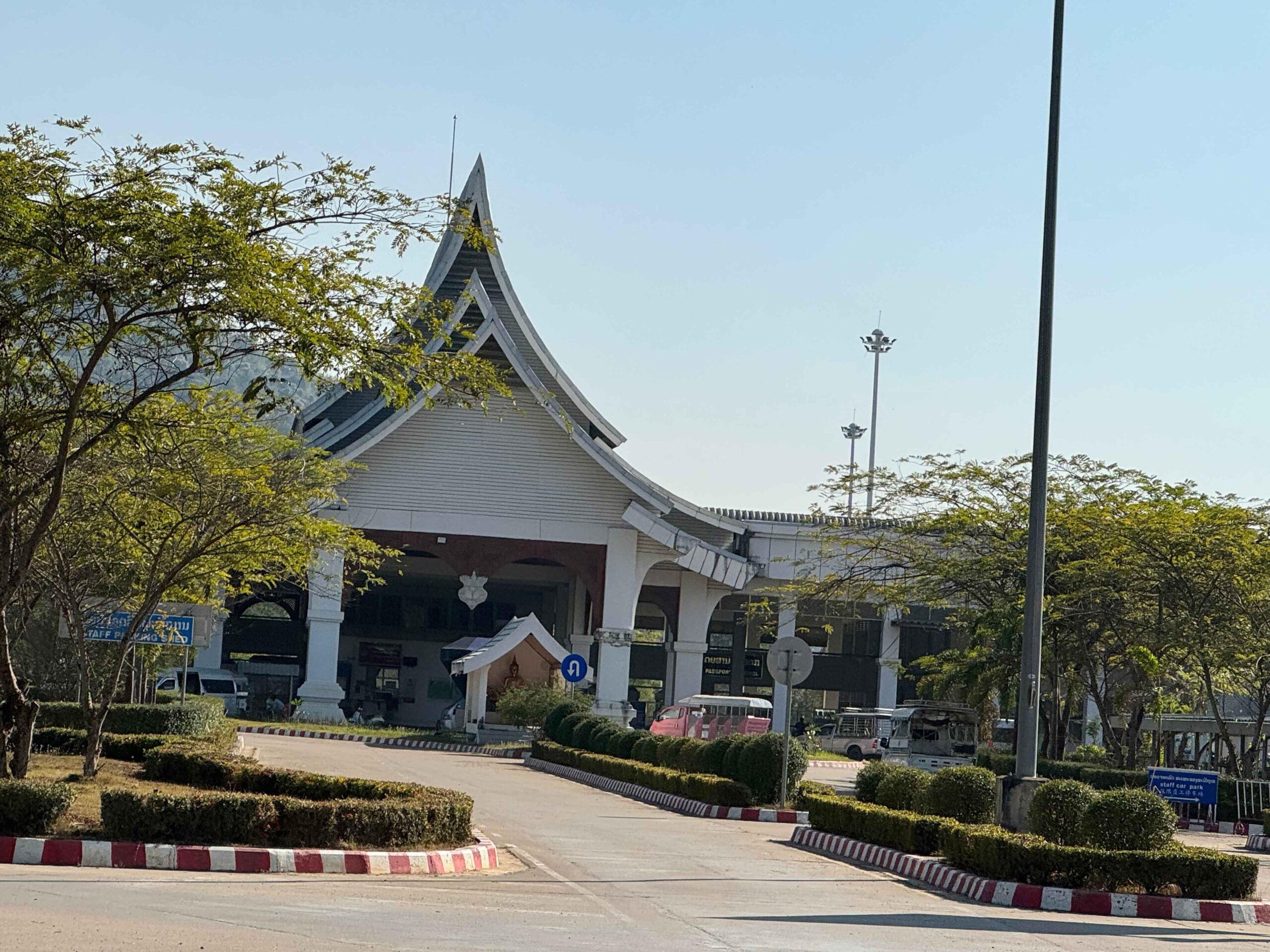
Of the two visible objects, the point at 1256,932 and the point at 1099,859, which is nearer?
the point at 1256,932

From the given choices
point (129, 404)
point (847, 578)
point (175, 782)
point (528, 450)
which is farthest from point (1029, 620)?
point (528, 450)

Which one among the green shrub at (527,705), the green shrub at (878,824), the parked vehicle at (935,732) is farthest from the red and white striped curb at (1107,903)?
the parked vehicle at (935,732)

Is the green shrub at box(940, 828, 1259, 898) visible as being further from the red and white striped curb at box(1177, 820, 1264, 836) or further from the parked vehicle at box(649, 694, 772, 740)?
the parked vehicle at box(649, 694, 772, 740)

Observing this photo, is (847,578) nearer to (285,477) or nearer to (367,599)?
(285,477)

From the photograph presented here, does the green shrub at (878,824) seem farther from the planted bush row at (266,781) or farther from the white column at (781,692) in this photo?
the white column at (781,692)

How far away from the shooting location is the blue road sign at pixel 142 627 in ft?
78.3

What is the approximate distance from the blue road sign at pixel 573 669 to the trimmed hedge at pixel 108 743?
1001 centimetres

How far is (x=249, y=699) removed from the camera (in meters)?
53.8

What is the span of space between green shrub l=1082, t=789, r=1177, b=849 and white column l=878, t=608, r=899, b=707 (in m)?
34.3

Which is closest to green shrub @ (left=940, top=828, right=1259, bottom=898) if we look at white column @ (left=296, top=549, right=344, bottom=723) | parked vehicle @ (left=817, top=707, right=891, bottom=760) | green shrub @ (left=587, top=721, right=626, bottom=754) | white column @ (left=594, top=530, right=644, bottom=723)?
green shrub @ (left=587, top=721, right=626, bottom=754)

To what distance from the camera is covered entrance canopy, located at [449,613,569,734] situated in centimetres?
4103

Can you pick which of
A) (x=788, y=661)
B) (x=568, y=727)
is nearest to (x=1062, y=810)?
(x=788, y=661)

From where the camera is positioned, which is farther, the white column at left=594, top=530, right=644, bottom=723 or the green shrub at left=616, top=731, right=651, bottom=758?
the white column at left=594, top=530, right=644, bottom=723

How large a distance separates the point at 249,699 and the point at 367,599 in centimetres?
541
